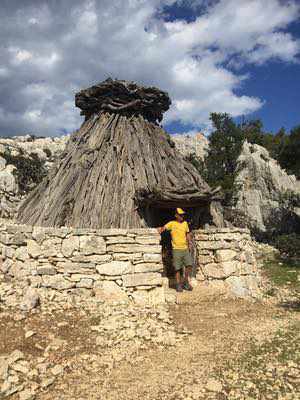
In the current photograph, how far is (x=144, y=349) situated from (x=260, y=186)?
18.5 meters

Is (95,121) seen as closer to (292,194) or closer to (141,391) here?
(141,391)

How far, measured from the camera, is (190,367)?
470 cm

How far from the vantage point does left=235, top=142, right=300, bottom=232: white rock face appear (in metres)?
21.2

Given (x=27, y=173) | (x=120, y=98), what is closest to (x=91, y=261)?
(x=120, y=98)

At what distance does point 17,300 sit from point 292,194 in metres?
18.4

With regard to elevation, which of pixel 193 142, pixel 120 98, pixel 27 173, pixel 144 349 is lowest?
pixel 144 349

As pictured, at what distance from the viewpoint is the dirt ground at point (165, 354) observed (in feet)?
13.4

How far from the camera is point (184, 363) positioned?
4.83 metres

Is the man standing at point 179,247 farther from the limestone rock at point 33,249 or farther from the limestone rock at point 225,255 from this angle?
the limestone rock at point 33,249

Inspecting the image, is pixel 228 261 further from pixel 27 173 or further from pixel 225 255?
pixel 27 173

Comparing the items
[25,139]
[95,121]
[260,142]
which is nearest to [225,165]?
[260,142]

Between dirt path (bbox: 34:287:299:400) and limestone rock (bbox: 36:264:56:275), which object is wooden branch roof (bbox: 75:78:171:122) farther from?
dirt path (bbox: 34:287:299:400)

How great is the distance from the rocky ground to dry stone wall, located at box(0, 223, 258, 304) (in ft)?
1.06

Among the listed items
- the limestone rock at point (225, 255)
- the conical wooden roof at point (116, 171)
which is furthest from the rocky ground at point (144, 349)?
the conical wooden roof at point (116, 171)
